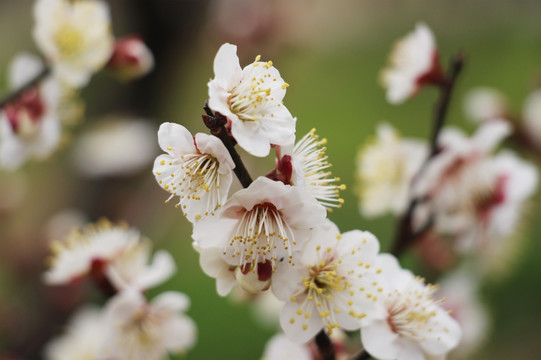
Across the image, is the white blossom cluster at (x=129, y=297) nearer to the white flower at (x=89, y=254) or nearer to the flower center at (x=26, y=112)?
the white flower at (x=89, y=254)

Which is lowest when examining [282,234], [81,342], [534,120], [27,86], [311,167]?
[282,234]

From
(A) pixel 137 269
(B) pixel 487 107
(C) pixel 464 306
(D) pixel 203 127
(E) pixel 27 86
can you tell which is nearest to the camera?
(A) pixel 137 269

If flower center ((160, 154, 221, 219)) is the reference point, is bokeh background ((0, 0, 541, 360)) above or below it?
above

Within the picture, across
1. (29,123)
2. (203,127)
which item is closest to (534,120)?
(203,127)

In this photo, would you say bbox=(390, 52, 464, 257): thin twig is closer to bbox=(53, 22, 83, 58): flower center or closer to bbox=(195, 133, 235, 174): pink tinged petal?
bbox=(195, 133, 235, 174): pink tinged petal

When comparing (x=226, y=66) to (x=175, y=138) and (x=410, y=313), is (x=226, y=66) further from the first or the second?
(x=410, y=313)

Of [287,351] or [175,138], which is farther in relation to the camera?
[287,351]

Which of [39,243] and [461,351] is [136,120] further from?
[461,351]

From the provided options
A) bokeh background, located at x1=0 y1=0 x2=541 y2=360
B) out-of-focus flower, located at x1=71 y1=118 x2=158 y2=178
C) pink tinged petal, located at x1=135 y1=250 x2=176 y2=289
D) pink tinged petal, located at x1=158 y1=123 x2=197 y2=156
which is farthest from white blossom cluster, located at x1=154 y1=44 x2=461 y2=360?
out-of-focus flower, located at x1=71 y1=118 x2=158 y2=178
